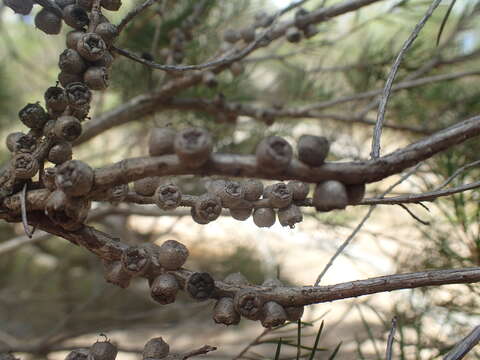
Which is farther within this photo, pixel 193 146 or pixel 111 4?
pixel 111 4

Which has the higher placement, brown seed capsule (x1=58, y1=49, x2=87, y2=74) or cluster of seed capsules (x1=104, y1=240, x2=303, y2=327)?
brown seed capsule (x1=58, y1=49, x2=87, y2=74)

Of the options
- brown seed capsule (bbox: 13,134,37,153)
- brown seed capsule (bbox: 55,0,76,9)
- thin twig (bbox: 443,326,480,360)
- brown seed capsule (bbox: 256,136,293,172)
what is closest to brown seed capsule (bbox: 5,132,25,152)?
brown seed capsule (bbox: 13,134,37,153)

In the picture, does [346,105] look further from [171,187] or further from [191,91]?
[171,187]

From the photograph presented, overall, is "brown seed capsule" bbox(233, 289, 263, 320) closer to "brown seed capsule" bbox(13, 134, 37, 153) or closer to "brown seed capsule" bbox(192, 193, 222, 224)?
"brown seed capsule" bbox(192, 193, 222, 224)

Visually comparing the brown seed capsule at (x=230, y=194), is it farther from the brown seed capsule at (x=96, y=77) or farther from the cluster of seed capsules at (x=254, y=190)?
the brown seed capsule at (x=96, y=77)

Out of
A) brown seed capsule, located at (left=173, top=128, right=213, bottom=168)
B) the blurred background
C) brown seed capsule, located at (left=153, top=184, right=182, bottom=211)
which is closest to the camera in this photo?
brown seed capsule, located at (left=173, top=128, right=213, bottom=168)

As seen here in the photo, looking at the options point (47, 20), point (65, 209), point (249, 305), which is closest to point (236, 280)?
point (249, 305)

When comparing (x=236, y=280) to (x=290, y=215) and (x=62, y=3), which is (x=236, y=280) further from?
(x=62, y=3)
